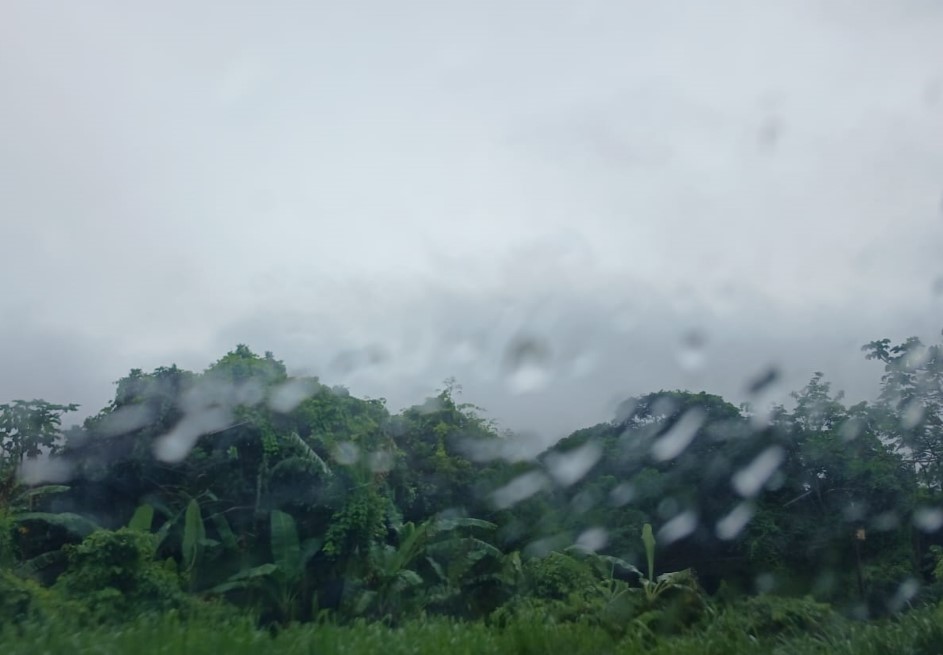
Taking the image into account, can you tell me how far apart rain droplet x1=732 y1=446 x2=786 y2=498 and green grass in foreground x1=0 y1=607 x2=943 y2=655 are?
14433 mm

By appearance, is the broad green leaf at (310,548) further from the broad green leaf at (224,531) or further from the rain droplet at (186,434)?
the rain droplet at (186,434)

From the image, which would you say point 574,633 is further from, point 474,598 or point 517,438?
point 517,438

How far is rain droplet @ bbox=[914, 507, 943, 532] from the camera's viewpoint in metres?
23.3

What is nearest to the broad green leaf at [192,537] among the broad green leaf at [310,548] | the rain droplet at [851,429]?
the broad green leaf at [310,548]

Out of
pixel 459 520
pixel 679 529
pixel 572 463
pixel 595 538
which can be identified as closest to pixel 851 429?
pixel 679 529

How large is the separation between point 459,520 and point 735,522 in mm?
9668

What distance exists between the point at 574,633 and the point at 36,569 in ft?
33.6

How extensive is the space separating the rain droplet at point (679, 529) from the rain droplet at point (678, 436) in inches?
83.8

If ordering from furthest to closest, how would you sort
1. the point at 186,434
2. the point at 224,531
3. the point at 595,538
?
the point at 595,538, the point at 186,434, the point at 224,531

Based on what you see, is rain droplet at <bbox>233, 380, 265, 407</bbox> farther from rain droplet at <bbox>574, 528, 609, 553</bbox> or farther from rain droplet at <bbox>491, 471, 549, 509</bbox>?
rain droplet at <bbox>574, 528, 609, 553</bbox>

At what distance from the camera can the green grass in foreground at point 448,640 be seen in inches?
290

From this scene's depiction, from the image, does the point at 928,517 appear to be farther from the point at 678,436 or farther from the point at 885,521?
the point at 678,436

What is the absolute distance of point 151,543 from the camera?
1495cm

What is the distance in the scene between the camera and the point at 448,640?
9469 millimetres
